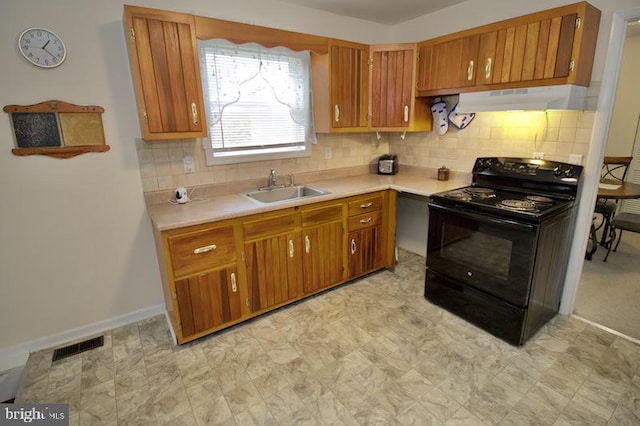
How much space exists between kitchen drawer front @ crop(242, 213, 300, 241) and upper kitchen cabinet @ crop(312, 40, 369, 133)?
3.18 ft

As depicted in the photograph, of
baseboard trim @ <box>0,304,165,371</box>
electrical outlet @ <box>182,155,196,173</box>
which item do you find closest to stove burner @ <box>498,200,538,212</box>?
electrical outlet @ <box>182,155,196,173</box>

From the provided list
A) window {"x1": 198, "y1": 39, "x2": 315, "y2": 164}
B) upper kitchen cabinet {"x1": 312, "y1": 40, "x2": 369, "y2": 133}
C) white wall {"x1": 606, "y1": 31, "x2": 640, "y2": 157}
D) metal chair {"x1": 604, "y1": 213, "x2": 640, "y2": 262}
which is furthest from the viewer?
white wall {"x1": 606, "y1": 31, "x2": 640, "y2": 157}

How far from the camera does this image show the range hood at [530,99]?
2.03 m

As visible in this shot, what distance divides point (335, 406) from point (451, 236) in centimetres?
143

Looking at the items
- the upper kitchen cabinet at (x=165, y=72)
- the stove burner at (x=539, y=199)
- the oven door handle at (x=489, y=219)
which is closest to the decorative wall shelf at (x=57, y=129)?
the upper kitchen cabinet at (x=165, y=72)

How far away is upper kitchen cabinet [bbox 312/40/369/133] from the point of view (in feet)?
9.25

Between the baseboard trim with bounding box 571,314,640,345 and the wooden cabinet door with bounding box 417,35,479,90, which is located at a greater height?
the wooden cabinet door with bounding box 417,35,479,90

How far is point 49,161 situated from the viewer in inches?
81.7

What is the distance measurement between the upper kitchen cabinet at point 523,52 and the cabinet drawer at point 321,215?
4.46 feet

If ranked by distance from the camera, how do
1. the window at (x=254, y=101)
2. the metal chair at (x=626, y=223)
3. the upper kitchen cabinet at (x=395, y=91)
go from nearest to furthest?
the window at (x=254, y=101)
the upper kitchen cabinet at (x=395, y=91)
the metal chair at (x=626, y=223)

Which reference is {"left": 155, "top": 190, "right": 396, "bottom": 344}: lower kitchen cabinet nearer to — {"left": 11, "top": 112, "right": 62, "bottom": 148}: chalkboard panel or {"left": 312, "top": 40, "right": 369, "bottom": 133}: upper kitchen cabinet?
{"left": 312, "top": 40, "right": 369, "bottom": 133}: upper kitchen cabinet

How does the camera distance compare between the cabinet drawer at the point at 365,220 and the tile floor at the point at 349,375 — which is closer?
the tile floor at the point at 349,375

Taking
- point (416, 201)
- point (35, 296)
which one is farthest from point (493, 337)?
point (35, 296)

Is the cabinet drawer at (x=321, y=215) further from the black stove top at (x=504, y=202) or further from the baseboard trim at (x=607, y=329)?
the baseboard trim at (x=607, y=329)
